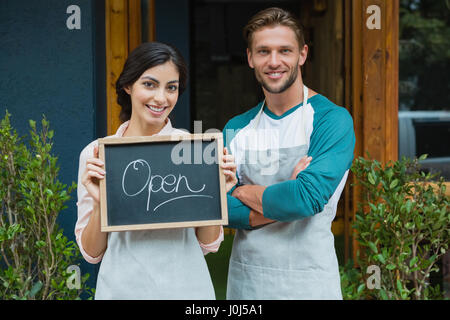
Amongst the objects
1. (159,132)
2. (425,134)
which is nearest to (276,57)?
(159,132)

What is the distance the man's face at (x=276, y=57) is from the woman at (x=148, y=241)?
306mm

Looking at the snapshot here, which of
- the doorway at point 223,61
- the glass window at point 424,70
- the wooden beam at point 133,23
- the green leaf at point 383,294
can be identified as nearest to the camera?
the green leaf at point 383,294

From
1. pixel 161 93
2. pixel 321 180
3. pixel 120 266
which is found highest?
pixel 161 93

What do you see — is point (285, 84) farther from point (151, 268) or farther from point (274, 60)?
point (151, 268)

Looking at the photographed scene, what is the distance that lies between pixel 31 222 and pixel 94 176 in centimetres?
138

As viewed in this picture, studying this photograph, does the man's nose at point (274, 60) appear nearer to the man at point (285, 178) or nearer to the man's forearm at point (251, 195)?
the man at point (285, 178)

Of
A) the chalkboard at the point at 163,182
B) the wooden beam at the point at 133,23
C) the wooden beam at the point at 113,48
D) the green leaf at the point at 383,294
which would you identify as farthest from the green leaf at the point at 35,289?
the green leaf at the point at 383,294

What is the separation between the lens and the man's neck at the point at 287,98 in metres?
2.04

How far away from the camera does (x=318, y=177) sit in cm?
181

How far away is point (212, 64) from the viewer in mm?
9492

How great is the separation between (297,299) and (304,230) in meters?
0.26
